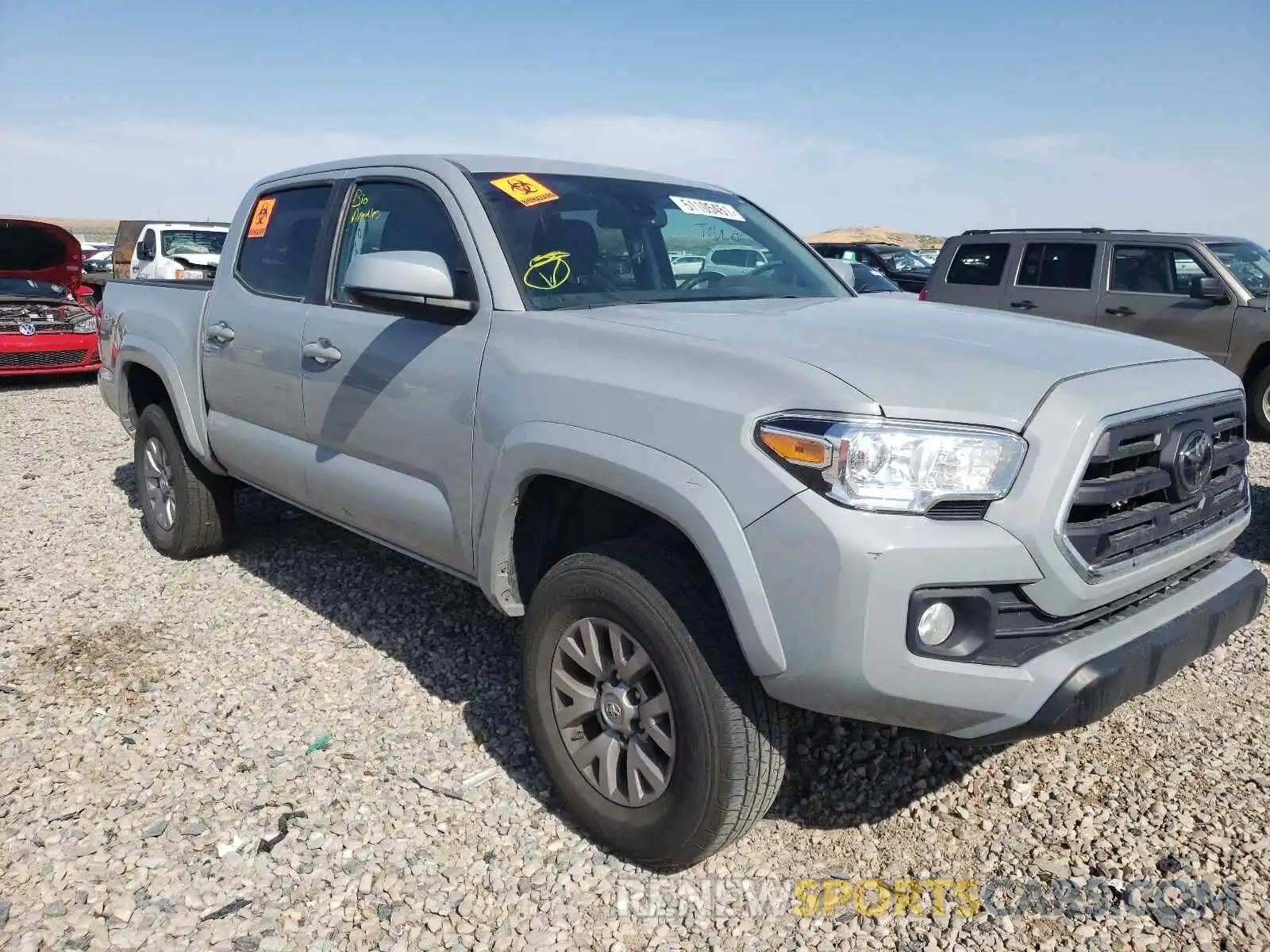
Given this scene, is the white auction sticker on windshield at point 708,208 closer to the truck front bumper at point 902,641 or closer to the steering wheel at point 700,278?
the steering wheel at point 700,278

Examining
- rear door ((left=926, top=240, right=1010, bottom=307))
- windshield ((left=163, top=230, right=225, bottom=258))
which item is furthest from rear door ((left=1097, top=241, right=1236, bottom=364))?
windshield ((left=163, top=230, right=225, bottom=258))

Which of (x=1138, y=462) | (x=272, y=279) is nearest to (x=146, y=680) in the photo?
(x=272, y=279)

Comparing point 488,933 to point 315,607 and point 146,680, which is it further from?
point 315,607

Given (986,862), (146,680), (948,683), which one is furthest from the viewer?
(146,680)

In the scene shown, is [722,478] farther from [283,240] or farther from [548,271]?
[283,240]

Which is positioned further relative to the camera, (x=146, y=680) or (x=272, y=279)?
(x=272, y=279)

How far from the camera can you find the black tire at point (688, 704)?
2346 mm

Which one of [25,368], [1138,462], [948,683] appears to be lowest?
[25,368]

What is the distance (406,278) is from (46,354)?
10398 millimetres

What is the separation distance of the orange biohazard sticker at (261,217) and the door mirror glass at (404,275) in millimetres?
1660

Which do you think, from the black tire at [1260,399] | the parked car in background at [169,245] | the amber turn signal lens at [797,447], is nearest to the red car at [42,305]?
the parked car in background at [169,245]

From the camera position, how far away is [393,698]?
3662mm

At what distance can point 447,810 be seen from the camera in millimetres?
2973

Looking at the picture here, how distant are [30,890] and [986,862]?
2583 mm
